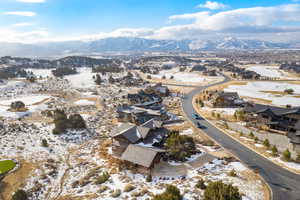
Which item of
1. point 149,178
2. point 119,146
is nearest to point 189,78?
point 119,146

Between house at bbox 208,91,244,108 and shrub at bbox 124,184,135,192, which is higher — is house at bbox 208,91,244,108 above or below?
above

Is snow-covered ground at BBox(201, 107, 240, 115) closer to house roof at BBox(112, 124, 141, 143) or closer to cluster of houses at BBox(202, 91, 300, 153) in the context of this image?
cluster of houses at BBox(202, 91, 300, 153)

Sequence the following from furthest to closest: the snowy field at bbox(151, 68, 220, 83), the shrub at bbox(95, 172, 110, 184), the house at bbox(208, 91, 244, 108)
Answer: the snowy field at bbox(151, 68, 220, 83) → the house at bbox(208, 91, 244, 108) → the shrub at bbox(95, 172, 110, 184)

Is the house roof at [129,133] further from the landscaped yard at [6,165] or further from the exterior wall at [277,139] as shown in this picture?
the exterior wall at [277,139]

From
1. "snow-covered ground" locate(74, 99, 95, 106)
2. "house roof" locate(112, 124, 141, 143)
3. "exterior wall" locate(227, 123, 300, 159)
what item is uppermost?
"house roof" locate(112, 124, 141, 143)

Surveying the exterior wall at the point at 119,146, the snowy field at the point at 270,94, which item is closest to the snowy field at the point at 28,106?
the exterior wall at the point at 119,146

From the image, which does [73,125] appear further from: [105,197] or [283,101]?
[283,101]

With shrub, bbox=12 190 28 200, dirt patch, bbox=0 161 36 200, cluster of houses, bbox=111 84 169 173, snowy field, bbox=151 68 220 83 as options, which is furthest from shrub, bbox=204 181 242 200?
snowy field, bbox=151 68 220 83
